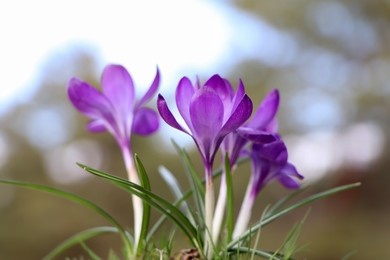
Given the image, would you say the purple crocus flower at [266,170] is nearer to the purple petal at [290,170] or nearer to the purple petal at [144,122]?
the purple petal at [290,170]

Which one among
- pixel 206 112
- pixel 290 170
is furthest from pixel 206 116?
pixel 290 170

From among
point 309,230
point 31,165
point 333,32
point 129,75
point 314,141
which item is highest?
point 333,32

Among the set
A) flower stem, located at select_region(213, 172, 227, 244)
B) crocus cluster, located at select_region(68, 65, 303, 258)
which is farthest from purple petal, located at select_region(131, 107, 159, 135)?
flower stem, located at select_region(213, 172, 227, 244)

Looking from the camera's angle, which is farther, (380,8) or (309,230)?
(380,8)

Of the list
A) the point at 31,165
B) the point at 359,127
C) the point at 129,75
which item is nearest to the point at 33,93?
the point at 31,165

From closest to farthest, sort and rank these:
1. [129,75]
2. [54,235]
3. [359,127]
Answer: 1. [129,75]
2. [54,235]
3. [359,127]

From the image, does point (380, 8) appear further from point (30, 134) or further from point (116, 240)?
point (30, 134)

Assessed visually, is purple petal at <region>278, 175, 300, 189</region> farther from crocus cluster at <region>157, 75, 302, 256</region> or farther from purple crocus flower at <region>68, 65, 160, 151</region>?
purple crocus flower at <region>68, 65, 160, 151</region>
